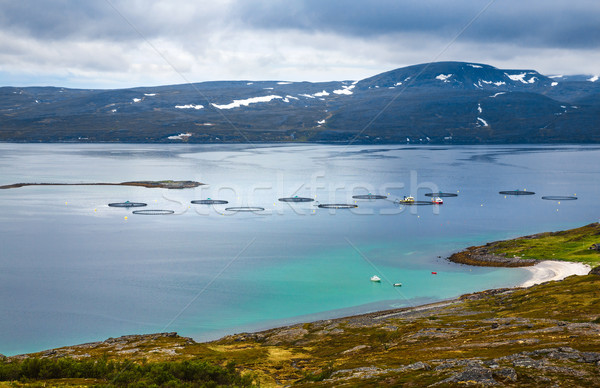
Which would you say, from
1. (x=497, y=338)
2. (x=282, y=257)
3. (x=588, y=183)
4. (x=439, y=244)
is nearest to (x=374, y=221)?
(x=439, y=244)

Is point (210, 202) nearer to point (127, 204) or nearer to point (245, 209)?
point (245, 209)

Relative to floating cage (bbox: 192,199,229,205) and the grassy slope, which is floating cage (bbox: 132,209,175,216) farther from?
the grassy slope

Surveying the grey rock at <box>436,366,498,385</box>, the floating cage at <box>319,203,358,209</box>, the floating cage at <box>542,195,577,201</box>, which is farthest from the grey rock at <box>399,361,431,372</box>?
the floating cage at <box>542,195,577,201</box>

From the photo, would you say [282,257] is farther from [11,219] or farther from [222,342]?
[11,219]

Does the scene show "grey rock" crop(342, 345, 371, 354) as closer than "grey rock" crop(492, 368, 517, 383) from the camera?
No

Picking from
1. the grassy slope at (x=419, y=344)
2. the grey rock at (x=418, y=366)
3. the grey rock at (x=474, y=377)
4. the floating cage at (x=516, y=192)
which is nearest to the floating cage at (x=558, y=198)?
the floating cage at (x=516, y=192)

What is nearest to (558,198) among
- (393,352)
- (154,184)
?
(154,184)

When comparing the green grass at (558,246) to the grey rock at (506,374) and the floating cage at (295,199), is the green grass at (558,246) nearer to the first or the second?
the grey rock at (506,374)
